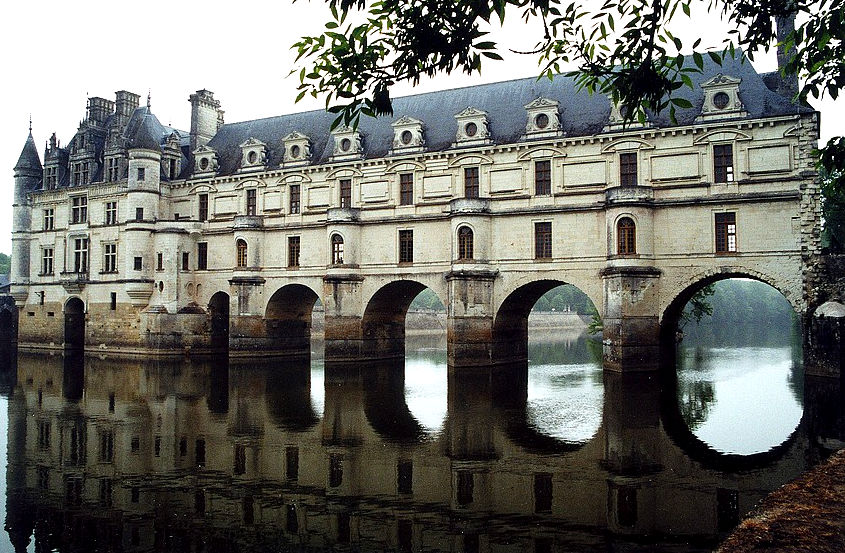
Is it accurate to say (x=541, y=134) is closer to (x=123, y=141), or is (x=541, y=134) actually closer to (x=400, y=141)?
(x=400, y=141)

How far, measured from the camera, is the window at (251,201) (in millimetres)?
39438

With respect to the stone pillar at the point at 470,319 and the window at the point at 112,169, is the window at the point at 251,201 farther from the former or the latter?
the stone pillar at the point at 470,319

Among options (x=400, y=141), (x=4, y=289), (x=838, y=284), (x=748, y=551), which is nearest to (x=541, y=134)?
(x=400, y=141)

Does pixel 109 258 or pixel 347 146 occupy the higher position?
pixel 347 146

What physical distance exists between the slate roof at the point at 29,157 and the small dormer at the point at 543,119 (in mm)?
36483

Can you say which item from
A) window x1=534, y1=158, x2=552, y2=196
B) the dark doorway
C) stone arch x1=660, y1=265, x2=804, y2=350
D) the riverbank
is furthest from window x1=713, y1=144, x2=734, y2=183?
the dark doorway

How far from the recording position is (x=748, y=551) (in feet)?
23.2

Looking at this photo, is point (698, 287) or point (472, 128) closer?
point (698, 287)

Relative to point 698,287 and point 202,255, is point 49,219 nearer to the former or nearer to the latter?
point 202,255

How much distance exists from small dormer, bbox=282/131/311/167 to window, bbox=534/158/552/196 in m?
13.3

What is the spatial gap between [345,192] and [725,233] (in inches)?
755

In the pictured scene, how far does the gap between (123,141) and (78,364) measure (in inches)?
584

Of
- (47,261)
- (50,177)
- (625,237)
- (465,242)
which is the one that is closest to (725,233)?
(625,237)

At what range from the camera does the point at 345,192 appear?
3669 centimetres
